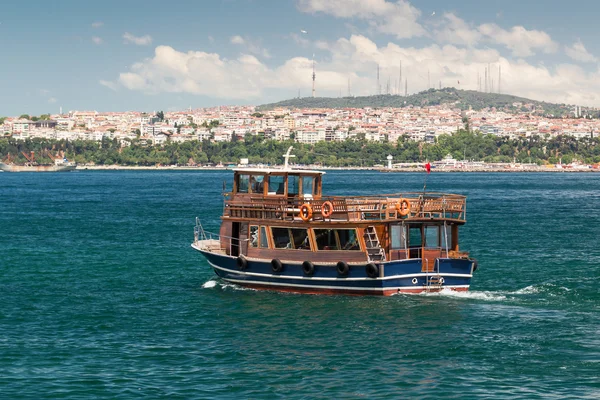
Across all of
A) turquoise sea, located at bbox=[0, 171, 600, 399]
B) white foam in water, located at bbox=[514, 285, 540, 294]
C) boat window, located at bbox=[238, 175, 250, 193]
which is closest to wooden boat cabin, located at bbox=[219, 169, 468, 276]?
boat window, located at bbox=[238, 175, 250, 193]

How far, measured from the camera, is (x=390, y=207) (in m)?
28.5

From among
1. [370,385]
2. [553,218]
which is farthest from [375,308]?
[553,218]

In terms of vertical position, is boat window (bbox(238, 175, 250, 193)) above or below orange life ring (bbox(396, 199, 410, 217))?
above

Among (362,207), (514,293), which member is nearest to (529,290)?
(514,293)

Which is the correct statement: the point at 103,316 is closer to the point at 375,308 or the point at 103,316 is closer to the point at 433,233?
the point at 375,308

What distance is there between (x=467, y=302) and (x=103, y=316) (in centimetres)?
1062

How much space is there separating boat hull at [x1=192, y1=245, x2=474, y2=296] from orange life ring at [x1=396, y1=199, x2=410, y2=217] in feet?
4.67

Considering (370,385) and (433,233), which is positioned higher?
(433,233)

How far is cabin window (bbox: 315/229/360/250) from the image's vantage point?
28.7 m

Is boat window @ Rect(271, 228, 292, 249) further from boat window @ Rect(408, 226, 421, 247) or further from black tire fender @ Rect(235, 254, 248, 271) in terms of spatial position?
boat window @ Rect(408, 226, 421, 247)

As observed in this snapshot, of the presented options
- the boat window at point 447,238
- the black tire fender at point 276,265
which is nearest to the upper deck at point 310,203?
the boat window at point 447,238

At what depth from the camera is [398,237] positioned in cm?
2848

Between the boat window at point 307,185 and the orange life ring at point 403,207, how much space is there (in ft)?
12.3

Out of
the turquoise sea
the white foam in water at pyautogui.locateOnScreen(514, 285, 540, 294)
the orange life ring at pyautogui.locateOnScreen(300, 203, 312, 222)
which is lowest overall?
the turquoise sea
